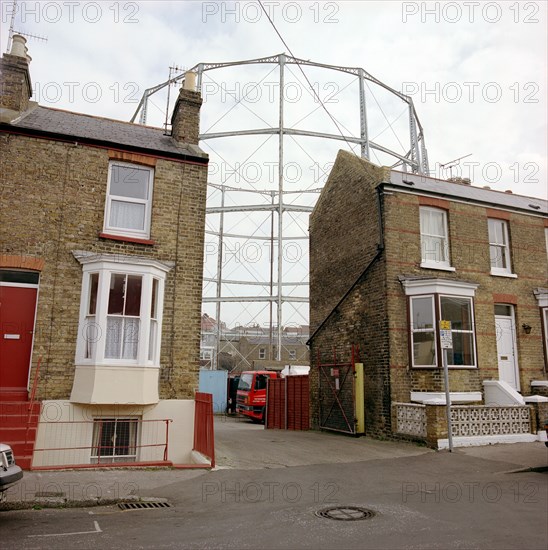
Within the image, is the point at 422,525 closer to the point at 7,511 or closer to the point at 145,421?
the point at 7,511

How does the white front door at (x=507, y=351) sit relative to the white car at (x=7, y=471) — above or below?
above

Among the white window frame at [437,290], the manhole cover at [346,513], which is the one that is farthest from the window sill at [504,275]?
the manhole cover at [346,513]

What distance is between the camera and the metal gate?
15383mm

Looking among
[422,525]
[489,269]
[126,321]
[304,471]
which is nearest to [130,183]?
[126,321]

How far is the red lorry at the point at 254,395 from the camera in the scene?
76.5ft

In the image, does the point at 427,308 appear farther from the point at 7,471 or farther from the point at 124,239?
the point at 7,471

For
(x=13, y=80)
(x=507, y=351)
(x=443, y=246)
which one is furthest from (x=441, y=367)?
(x=13, y=80)

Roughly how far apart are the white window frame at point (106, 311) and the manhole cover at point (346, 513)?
5.46m

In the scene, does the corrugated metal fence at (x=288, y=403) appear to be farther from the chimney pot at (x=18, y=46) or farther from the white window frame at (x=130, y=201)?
the chimney pot at (x=18, y=46)

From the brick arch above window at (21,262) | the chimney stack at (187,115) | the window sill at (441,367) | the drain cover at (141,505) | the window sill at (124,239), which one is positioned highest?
the chimney stack at (187,115)

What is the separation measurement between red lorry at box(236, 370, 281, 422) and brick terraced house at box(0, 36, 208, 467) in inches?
482

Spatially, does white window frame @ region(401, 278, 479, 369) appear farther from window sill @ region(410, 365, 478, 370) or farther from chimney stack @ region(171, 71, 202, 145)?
chimney stack @ region(171, 71, 202, 145)

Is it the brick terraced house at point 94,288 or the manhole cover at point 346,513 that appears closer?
the manhole cover at point 346,513

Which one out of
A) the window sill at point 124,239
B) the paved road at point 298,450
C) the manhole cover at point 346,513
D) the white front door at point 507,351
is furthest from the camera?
the white front door at point 507,351
